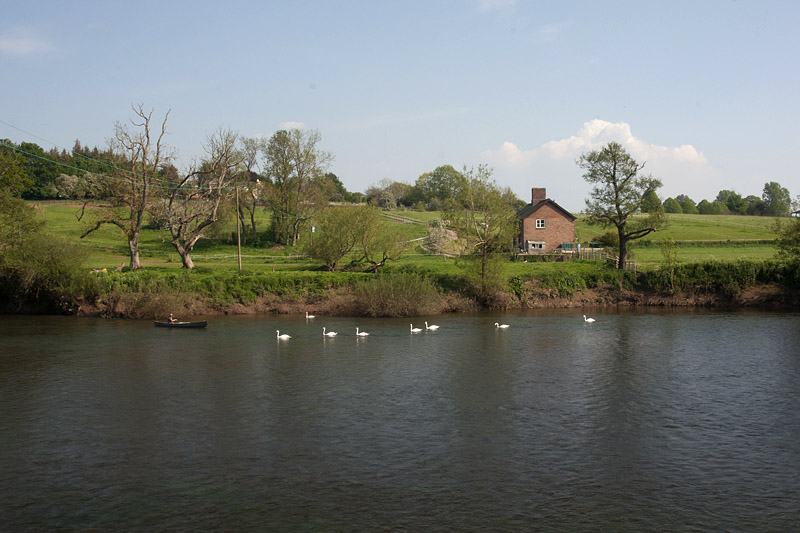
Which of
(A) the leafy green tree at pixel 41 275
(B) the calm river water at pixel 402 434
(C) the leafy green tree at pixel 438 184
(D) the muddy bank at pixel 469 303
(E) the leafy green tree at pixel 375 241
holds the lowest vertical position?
(B) the calm river water at pixel 402 434

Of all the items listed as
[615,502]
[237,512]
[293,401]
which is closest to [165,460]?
[237,512]

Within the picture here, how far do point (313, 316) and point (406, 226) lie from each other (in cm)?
5379

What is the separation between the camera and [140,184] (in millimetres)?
57812

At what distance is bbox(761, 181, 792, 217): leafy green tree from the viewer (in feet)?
547

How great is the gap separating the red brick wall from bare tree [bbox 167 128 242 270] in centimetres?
3408

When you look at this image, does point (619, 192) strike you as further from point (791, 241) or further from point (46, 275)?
point (46, 275)

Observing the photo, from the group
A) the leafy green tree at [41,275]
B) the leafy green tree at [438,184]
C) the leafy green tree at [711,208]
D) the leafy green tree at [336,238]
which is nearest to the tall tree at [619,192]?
the leafy green tree at [336,238]

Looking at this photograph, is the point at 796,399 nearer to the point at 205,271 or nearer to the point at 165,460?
the point at 165,460

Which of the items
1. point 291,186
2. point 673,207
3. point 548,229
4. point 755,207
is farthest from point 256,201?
point 755,207

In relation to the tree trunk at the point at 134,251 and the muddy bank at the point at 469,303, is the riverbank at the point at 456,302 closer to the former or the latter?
the muddy bank at the point at 469,303

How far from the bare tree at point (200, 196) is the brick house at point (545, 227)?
3403cm

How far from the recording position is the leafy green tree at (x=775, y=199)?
547 ft

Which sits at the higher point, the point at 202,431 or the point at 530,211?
the point at 530,211

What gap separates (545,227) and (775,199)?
129381mm
